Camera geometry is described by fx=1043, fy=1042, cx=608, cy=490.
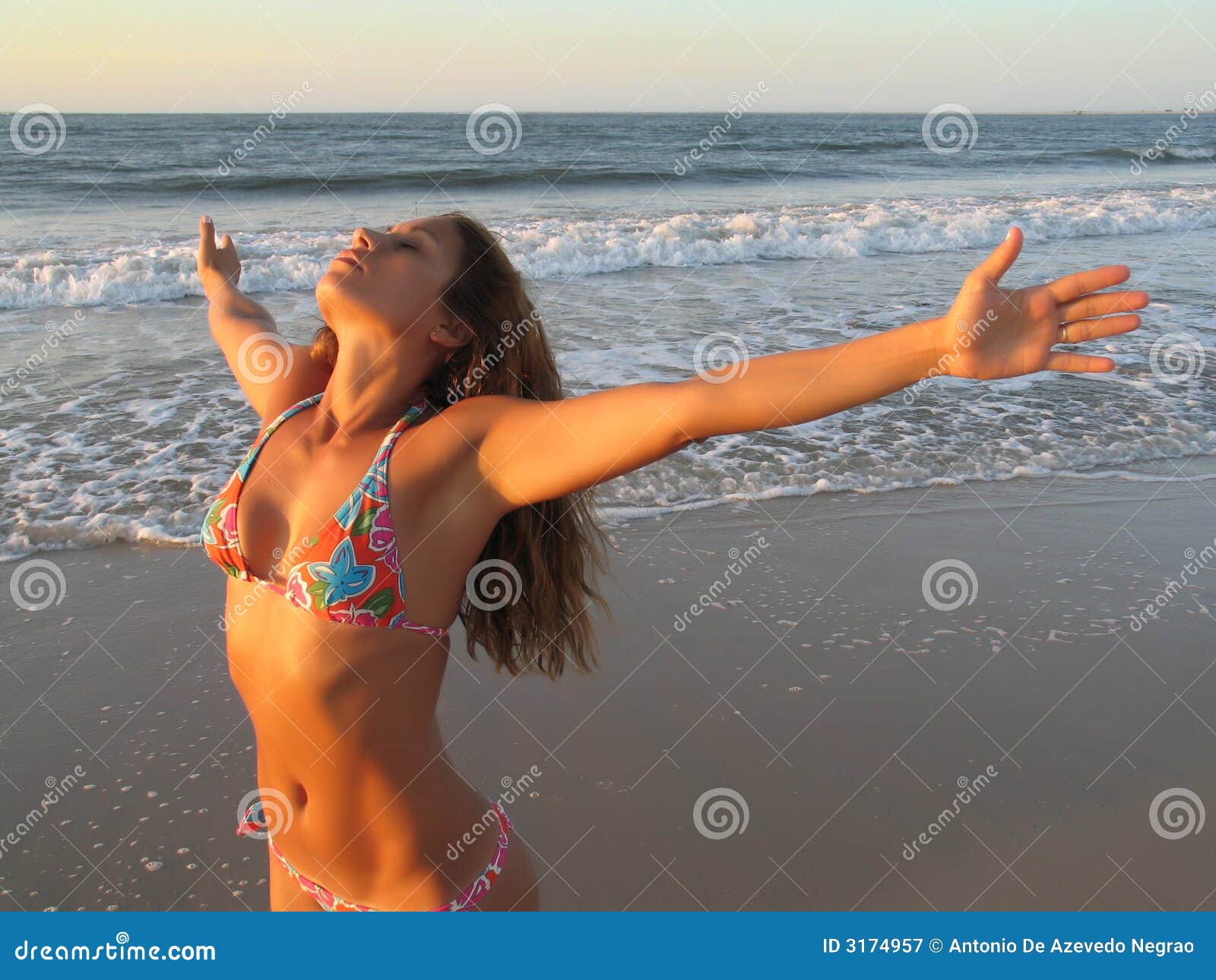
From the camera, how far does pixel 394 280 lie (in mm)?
2266

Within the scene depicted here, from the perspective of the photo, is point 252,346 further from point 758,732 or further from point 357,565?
point 758,732

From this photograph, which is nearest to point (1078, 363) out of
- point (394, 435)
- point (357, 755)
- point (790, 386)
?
point (790, 386)

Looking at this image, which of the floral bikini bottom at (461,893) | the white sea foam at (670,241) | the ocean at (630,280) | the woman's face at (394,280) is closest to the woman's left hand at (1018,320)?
the woman's face at (394,280)

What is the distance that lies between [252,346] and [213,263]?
38cm

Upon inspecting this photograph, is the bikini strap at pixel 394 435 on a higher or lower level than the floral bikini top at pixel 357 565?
higher

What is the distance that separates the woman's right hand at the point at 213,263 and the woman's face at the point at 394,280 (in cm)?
86

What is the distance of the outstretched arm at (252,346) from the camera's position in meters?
2.70

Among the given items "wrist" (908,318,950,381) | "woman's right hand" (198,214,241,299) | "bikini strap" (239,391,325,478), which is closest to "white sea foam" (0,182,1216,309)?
"woman's right hand" (198,214,241,299)

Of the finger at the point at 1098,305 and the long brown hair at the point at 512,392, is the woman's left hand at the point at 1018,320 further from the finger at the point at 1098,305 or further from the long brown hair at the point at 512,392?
the long brown hair at the point at 512,392

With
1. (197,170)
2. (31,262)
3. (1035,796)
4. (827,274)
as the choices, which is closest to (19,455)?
(1035,796)

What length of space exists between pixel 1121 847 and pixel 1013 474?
3.51 meters

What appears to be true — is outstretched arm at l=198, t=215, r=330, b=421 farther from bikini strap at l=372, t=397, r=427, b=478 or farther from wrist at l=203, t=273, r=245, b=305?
bikini strap at l=372, t=397, r=427, b=478

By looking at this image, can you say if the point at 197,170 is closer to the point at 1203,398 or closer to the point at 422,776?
the point at 1203,398

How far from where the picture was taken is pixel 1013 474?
6.59 m
